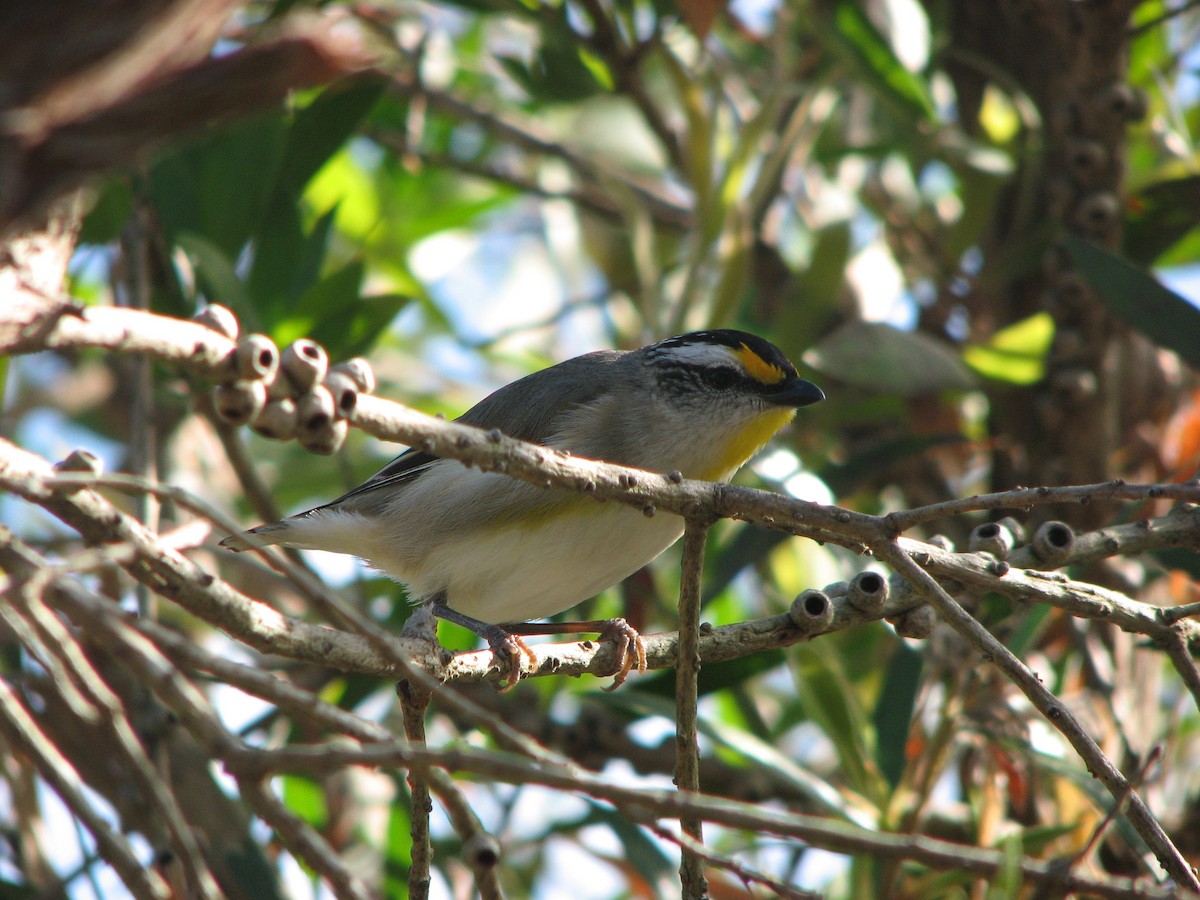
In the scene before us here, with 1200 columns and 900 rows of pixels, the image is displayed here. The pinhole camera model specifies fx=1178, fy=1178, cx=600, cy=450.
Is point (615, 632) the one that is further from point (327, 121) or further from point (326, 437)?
point (327, 121)

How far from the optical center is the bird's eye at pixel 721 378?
4.62 m

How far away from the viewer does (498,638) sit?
3.71 meters

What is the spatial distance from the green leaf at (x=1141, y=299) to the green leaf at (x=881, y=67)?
1431mm

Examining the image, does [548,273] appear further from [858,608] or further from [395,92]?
[858,608]

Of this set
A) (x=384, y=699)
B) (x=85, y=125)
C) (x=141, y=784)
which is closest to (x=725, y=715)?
(x=384, y=699)

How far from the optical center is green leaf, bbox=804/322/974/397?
4.39 m

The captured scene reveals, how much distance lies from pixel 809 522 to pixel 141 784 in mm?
1288

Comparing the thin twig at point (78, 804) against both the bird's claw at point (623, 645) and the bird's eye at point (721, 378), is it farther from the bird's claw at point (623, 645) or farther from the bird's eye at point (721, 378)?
the bird's eye at point (721, 378)

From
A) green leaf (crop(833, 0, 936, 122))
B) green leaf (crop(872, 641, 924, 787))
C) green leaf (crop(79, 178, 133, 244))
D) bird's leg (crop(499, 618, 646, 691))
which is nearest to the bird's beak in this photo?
green leaf (crop(872, 641, 924, 787))

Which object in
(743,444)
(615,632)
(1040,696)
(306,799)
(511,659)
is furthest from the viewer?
(306,799)

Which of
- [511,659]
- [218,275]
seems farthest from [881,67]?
[511,659]

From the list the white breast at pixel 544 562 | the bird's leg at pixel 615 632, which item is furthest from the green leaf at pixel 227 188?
the bird's leg at pixel 615 632

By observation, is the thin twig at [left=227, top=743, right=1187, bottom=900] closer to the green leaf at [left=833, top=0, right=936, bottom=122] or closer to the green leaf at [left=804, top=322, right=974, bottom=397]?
the green leaf at [left=804, top=322, right=974, bottom=397]

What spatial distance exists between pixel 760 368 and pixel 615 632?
140 cm
